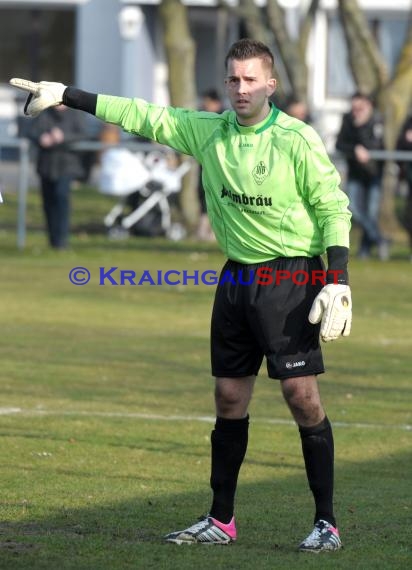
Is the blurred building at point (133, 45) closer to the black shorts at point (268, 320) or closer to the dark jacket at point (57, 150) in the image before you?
the dark jacket at point (57, 150)

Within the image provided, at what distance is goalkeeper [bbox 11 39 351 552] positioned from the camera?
20.7ft

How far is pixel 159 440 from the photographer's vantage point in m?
9.11

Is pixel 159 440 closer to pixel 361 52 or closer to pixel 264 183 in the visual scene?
pixel 264 183

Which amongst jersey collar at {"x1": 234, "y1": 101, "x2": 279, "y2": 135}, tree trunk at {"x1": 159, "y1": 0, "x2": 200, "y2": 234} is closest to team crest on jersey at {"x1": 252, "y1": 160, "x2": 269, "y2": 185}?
jersey collar at {"x1": 234, "y1": 101, "x2": 279, "y2": 135}

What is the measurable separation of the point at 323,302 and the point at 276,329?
0.26 meters

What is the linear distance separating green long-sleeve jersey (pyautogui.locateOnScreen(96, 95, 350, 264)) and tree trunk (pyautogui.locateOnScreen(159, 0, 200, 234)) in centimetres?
1760

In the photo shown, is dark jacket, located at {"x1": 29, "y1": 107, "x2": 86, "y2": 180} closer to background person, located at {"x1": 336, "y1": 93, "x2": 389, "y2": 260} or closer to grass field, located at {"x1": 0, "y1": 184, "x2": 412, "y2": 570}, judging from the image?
grass field, located at {"x1": 0, "y1": 184, "x2": 412, "y2": 570}

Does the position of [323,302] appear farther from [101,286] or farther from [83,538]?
[101,286]

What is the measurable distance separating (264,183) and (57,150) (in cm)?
1481

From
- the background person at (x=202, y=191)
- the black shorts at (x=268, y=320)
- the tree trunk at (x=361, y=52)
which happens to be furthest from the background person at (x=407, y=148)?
the black shorts at (x=268, y=320)

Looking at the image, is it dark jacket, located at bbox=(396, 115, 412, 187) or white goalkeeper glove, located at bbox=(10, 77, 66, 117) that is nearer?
white goalkeeper glove, located at bbox=(10, 77, 66, 117)

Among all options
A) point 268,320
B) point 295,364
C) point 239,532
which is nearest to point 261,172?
point 268,320

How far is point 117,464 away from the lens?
833 cm

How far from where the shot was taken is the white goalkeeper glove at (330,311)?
20.4ft
